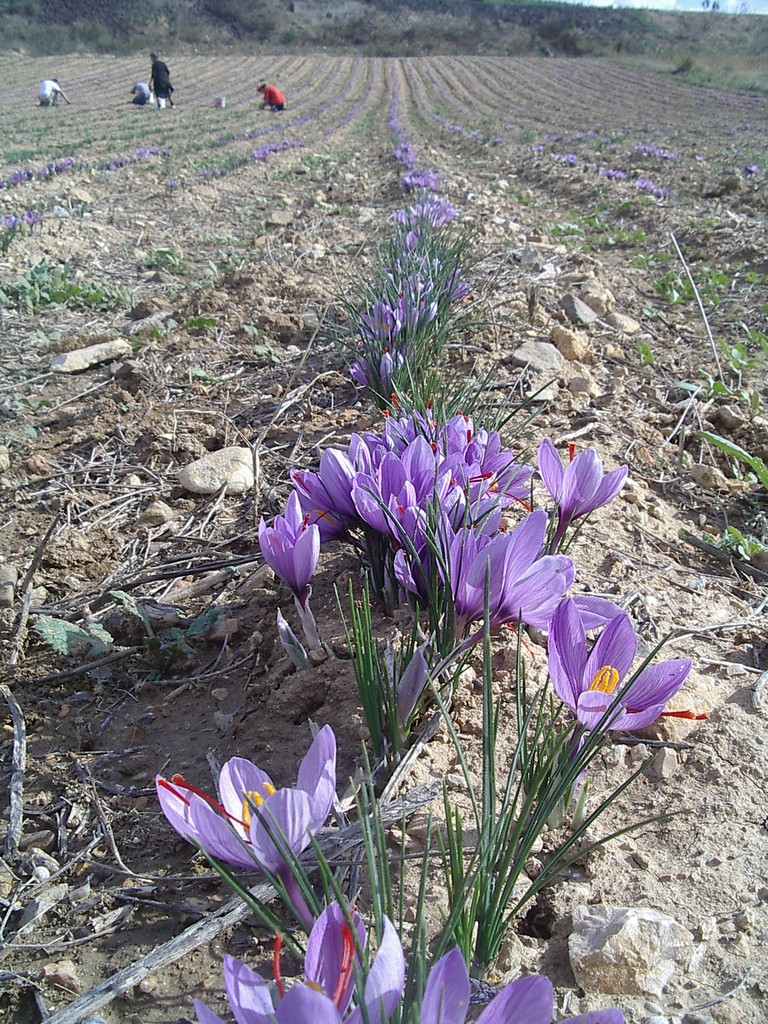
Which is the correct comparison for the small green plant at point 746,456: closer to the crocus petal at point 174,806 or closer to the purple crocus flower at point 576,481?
the purple crocus flower at point 576,481

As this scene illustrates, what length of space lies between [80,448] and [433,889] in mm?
2191

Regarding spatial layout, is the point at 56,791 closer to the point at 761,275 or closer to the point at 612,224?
the point at 761,275

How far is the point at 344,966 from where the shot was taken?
2.09 feet

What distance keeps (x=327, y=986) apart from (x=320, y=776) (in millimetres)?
212

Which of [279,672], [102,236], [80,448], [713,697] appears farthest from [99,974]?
[102,236]

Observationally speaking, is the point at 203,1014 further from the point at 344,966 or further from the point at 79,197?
the point at 79,197

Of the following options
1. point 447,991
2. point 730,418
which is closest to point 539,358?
point 730,418

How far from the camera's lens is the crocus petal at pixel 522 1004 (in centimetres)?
61

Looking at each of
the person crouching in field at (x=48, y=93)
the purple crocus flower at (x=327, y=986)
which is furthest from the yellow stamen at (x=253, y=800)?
the person crouching in field at (x=48, y=93)

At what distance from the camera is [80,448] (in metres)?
2.63

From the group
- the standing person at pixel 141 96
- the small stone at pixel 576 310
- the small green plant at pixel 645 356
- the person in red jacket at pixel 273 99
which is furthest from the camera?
the standing person at pixel 141 96

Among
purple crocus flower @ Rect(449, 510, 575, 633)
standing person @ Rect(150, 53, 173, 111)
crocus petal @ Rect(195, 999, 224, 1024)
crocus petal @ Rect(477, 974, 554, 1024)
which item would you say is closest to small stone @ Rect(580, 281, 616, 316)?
purple crocus flower @ Rect(449, 510, 575, 633)

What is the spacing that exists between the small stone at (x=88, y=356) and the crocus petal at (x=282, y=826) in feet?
10.4

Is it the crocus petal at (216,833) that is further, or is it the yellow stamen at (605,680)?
the yellow stamen at (605,680)
